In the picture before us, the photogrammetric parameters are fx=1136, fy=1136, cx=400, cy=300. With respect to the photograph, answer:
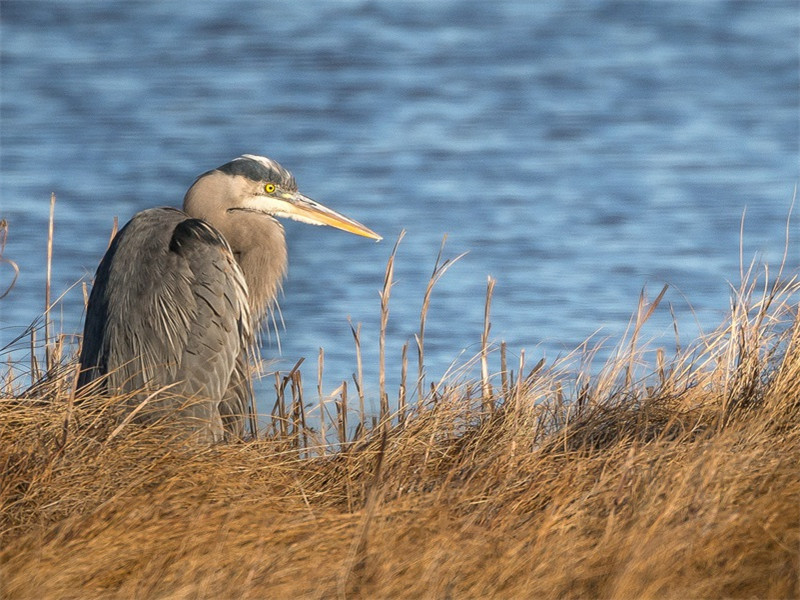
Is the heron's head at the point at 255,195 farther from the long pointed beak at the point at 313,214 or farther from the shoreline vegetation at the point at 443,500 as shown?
the shoreline vegetation at the point at 443,500

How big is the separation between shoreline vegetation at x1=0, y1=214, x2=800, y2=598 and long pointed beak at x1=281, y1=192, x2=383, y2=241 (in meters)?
1.34

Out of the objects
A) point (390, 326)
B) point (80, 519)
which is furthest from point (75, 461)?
point (390, 326)

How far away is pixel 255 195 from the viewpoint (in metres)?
4.49

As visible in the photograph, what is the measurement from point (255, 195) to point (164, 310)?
2.65 ft

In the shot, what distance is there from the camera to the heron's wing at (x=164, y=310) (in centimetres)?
384

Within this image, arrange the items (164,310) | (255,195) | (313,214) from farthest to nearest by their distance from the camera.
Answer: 1. (313,214)
2. (255,195)
3. (164,310)

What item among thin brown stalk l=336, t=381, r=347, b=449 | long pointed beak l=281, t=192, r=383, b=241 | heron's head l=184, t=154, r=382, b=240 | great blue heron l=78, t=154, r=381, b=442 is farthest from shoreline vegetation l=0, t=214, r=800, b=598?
long pointed beak l=281, t=192, r=383, b=241

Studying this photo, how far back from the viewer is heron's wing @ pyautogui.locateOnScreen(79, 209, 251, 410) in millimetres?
3838

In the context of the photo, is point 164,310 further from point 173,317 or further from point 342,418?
point 342,418

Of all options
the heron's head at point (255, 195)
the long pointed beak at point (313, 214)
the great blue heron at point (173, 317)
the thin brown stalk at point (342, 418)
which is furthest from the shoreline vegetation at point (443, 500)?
the long pointed beak at point (313, 214)

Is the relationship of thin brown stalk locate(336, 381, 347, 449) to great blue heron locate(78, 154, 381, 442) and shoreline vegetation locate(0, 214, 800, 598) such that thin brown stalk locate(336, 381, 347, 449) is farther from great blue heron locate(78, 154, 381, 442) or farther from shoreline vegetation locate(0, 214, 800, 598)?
great blue heron locate(78, 154, 381, 442)

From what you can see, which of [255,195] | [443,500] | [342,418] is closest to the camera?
[443,500]

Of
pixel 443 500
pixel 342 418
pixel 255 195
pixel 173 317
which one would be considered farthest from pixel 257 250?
pixel 443 500

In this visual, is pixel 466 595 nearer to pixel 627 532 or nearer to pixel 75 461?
pixel 627 532
